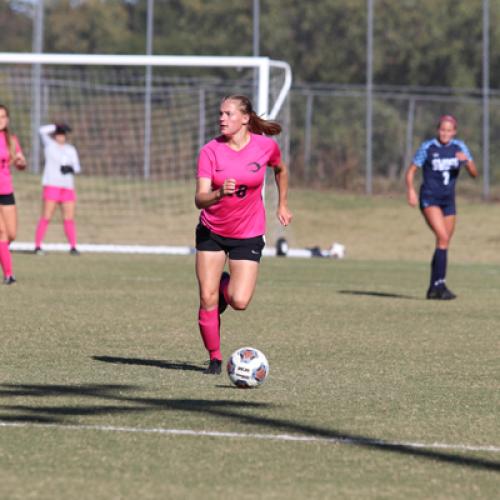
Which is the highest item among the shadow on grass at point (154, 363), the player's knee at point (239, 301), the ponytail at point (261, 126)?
the ponytail at point (261, 126)

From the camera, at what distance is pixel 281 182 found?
9750 mm

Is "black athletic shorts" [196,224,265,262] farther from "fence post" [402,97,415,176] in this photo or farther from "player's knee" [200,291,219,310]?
"fence post" [402,97,415,176]

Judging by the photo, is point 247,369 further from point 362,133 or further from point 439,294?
point 362,133

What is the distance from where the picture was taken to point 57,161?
2198 cm

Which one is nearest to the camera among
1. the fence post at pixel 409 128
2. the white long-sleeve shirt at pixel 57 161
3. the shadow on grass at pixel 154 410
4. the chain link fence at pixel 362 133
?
the shadow on grass at pixel 154 410

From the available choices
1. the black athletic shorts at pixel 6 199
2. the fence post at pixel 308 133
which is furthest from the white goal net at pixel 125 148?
the black athletic shorts at pixel 6 199

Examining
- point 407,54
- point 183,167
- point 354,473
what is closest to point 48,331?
point 354,473

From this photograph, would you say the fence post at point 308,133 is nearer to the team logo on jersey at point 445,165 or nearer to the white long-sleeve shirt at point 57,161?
the white long-sleeve shirt at point 57,161

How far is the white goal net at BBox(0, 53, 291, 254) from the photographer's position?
2855cm

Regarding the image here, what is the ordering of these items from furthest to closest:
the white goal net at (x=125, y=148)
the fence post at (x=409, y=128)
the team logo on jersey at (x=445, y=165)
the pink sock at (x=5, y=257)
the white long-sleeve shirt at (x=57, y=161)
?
the fence post at (x=409, y=128)
the white goal net at (x=125, y=148)
the white long-sleeve shirt at (x=57, y=161)
the team logo on jersey at (x=445, y=165)
the pink sock at (x=5, y=257)

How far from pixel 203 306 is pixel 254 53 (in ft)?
83.7

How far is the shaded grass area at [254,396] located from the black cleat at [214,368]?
205 mm

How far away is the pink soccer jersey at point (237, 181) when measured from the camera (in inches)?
355

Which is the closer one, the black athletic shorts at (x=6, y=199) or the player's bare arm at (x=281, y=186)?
the player's bare arm at (x=281, y=186)
